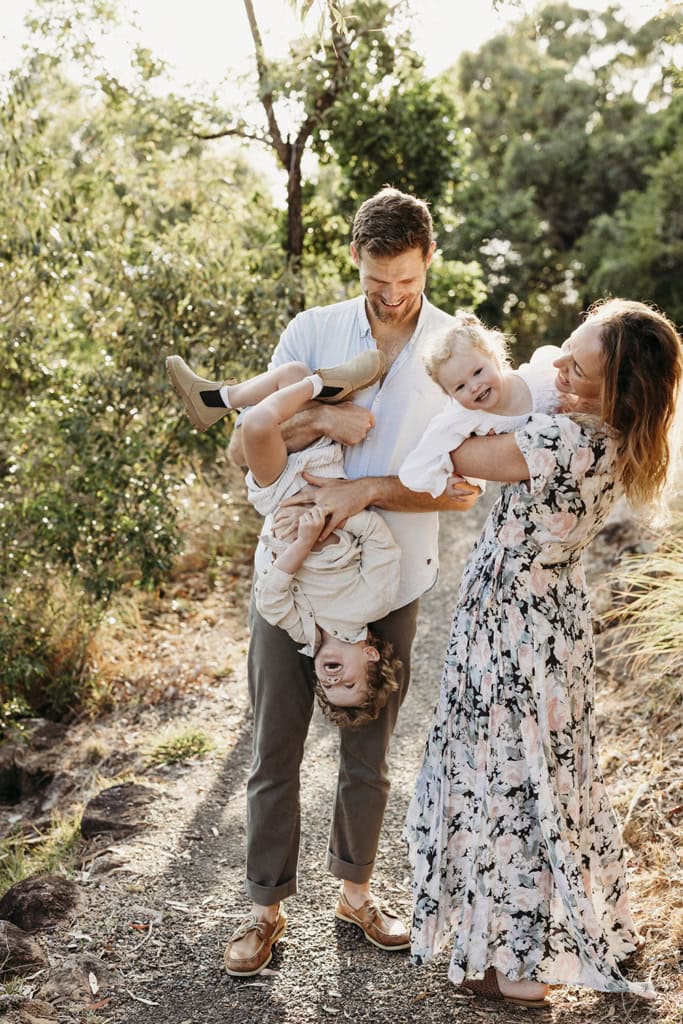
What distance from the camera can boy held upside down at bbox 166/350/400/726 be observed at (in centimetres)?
267

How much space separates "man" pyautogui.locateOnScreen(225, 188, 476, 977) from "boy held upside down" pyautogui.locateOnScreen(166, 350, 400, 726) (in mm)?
53

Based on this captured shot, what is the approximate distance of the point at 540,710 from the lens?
2574mm

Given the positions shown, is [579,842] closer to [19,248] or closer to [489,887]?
[489,887]

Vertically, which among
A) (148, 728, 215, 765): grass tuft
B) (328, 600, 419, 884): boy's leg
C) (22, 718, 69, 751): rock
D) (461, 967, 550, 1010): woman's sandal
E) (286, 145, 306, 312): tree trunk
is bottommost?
(22, 718, 69, 751): rock

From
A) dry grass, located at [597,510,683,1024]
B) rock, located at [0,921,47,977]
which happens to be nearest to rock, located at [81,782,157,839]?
rock, located at [0,921,47,977]

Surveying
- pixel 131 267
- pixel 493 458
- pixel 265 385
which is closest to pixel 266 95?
pixel 131 267

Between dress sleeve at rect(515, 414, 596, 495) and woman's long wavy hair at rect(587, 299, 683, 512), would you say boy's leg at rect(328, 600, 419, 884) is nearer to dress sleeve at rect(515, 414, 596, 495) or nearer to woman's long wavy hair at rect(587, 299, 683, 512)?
dress sleeve at rect(515, 414, 596, 495)

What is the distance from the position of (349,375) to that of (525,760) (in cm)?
111

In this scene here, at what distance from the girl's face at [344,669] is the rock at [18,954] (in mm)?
1270

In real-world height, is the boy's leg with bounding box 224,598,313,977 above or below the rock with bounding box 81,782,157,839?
above

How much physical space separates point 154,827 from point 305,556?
195cm

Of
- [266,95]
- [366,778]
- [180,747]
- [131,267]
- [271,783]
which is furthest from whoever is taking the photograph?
[266,95]

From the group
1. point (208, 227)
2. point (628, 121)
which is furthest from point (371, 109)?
point (628, 121)

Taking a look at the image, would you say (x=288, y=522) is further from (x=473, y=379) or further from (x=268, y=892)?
(x=268, y=892)
